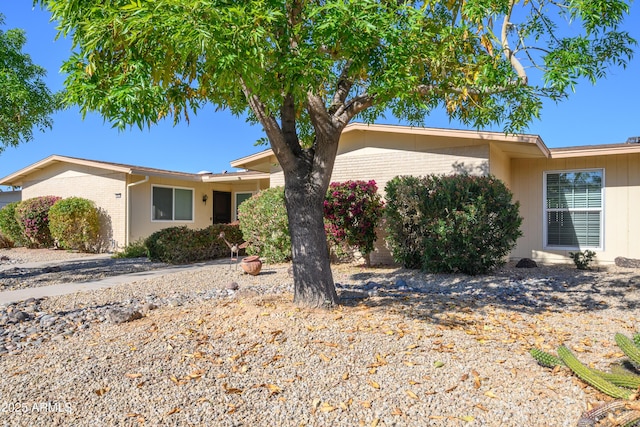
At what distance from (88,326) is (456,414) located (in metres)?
4.16

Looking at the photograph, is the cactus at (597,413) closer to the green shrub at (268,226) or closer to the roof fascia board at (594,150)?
the green shrub at (268,226)

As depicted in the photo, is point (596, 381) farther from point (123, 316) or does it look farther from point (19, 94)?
point (19, 94)

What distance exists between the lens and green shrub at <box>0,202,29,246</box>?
645 inches

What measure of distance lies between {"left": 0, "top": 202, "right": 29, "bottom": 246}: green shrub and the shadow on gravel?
Answer: 14.8 metres

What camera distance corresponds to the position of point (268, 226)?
1037cm

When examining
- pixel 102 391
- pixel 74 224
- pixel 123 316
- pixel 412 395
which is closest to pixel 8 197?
pixel 74 224

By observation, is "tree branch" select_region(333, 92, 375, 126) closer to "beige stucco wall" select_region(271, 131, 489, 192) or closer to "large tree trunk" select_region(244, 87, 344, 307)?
"large tree trunk" select_region(244, 87, 344, 307)

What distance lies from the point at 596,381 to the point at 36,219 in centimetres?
1759

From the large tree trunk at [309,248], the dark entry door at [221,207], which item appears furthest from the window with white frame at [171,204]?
the large tree trunk at [309,248]

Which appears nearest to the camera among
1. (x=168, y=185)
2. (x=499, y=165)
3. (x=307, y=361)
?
(x=307, y=361)

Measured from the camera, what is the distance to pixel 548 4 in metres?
5.47

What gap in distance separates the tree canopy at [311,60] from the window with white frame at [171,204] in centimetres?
1060

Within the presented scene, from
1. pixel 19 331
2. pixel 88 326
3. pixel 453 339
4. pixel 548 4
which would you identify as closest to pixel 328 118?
pixel 453 339

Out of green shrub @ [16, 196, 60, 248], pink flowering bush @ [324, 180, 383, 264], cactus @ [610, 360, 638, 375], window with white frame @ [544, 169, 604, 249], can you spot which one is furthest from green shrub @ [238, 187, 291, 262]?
green shrub @ [16, 196, 60, 248]
